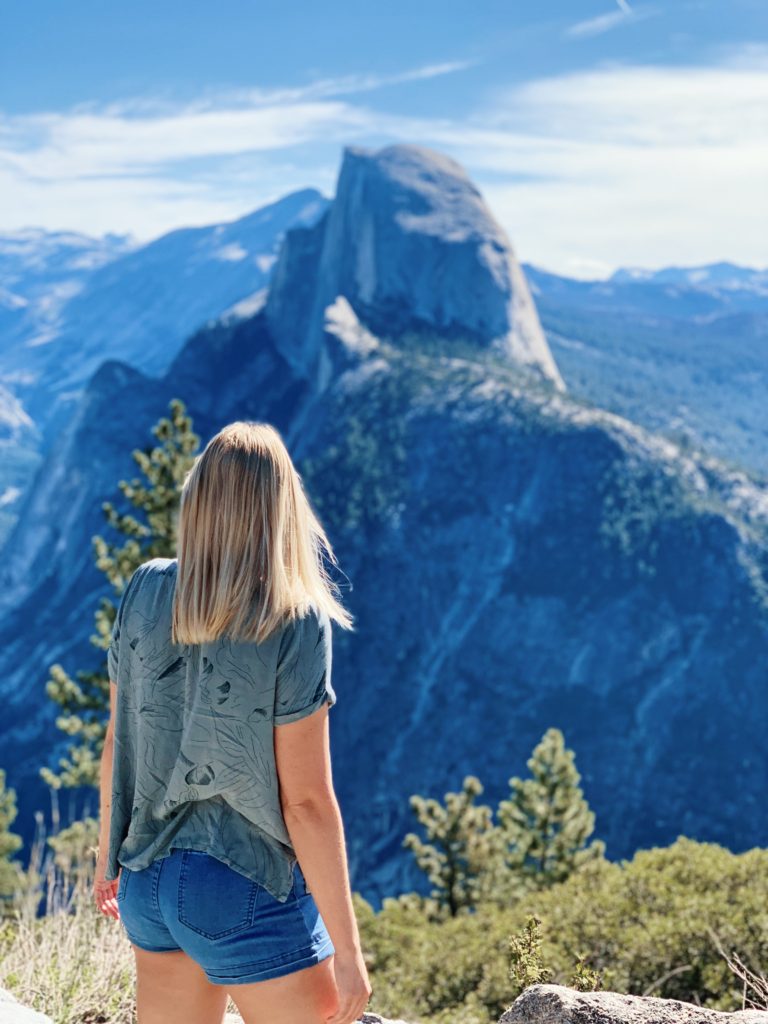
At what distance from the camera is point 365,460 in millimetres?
98312

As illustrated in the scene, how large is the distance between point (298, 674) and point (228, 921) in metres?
0.77

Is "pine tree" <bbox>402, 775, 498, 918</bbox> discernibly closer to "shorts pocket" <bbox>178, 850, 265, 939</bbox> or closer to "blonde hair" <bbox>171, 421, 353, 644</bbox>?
"shorts pocket" <bbox>178, 850, 265, 939</bbox>

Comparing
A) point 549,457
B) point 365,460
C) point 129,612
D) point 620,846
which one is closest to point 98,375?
point 365,460

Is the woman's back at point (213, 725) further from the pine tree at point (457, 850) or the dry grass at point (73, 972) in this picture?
the pine tree at point (457, 850)

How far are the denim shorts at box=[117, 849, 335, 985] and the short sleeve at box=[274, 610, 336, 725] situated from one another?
20.5 inches

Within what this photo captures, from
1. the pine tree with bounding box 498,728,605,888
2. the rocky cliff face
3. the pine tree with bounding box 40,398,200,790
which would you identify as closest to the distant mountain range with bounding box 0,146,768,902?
the rocky cliff face

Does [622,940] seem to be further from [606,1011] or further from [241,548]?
[241,548]

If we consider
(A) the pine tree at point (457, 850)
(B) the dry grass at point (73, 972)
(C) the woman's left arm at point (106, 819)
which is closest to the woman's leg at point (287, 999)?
(C) the woman's left arm at point (106, 819)

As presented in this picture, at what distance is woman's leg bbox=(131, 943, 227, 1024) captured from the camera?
3061 mm

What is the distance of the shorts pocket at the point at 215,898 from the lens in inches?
113

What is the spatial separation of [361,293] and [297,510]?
13494 centimetres

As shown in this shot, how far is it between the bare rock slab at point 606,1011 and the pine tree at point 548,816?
73.6 feet

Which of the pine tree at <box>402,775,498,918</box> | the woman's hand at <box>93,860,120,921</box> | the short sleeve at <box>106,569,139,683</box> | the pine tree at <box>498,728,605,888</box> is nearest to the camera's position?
the short sleeve at <box>106,569,139,683</box>

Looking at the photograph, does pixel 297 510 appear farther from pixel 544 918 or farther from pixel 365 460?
pixel 365 460
